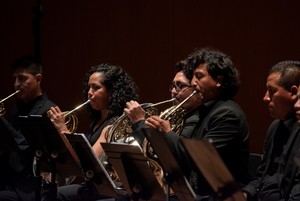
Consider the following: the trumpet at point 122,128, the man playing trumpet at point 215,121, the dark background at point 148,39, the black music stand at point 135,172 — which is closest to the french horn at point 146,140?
the trumpet at point 122,128

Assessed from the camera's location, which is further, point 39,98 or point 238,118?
point 39,98

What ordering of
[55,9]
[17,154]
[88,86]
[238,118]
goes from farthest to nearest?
[55,9] → [88,86] → [17,154] → [238,118]

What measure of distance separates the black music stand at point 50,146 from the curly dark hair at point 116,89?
0.80 m

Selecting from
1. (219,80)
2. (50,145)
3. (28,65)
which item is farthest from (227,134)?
(28,65)

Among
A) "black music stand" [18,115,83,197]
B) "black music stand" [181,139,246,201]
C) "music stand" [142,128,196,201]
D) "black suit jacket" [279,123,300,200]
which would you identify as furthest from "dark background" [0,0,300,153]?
"black music stand" [181,139,246,201]

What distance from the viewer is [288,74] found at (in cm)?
373

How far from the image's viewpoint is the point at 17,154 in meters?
4.41

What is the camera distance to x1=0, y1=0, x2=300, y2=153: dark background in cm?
546

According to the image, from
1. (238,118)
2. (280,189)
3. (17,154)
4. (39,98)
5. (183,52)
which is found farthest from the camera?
(183,52)

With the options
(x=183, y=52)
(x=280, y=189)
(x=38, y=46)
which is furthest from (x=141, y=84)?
(x=280, y=189)

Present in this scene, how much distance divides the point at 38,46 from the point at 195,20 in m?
1.53

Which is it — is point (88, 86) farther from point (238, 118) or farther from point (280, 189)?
point (280, 189)

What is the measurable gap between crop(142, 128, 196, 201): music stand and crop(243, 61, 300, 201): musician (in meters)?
0.65

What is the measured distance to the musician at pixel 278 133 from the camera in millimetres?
3568
